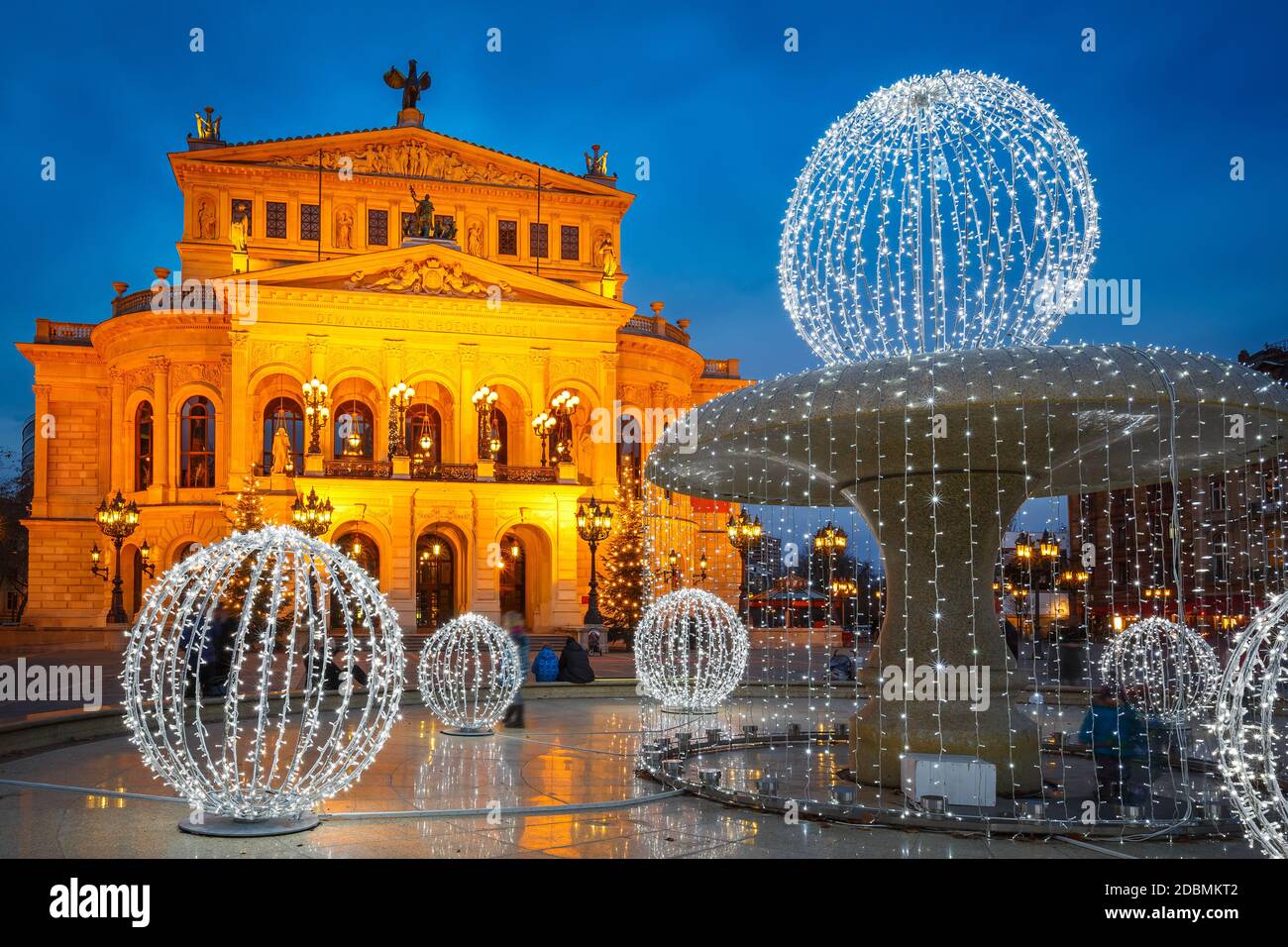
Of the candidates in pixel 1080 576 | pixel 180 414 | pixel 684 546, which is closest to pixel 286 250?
pixel 180 414

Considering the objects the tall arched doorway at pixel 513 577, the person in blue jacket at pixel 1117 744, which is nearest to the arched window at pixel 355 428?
the tall arched doorway at pixel 513 577

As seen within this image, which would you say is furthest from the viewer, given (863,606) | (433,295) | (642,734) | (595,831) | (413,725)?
(863,606)

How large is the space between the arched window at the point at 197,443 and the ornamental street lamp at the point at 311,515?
11814 millimetres

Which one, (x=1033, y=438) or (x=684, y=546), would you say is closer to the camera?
(x=1033, y=438)

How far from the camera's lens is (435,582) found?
1610 inches

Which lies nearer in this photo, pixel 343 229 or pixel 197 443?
pixel 197 443

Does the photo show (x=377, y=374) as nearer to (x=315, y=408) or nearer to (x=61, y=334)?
(x=315, y=408)

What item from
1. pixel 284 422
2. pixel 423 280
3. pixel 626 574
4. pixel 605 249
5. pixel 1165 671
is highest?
pixel 605 249

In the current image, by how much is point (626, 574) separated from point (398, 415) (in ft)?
33.9

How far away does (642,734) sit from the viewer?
14.1m

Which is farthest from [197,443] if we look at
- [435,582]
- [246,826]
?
[246,826]

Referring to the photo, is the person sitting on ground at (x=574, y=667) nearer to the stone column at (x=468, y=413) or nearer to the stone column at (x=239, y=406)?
the stone column at (x=468, y=413)

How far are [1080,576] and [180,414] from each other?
31.2 meters

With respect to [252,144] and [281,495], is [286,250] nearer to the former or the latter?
[252,144]
